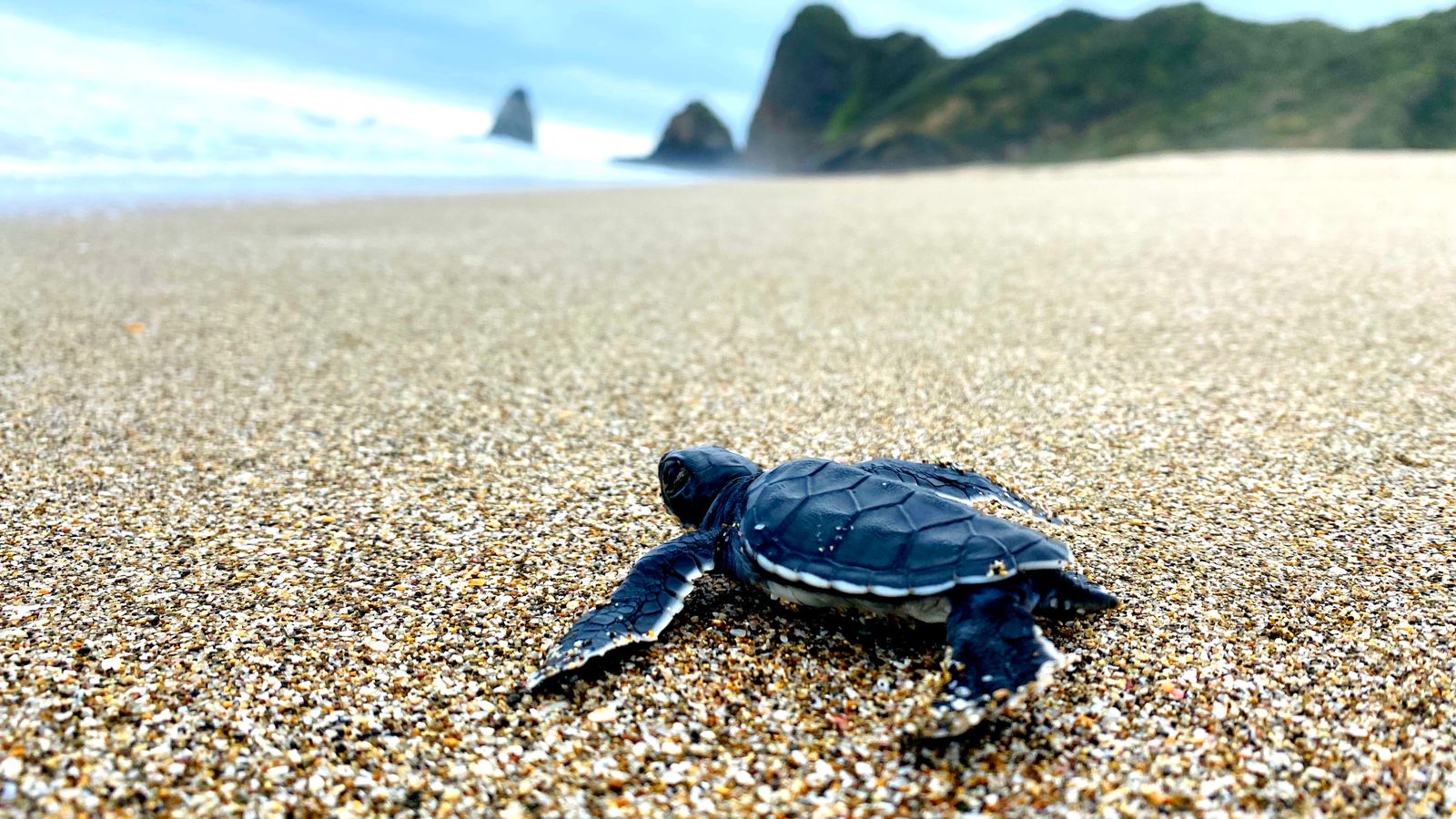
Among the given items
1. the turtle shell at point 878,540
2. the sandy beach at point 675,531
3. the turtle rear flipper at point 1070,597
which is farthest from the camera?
the turtle rear flipper at point 1070,597

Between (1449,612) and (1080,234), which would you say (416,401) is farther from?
(1080,234)

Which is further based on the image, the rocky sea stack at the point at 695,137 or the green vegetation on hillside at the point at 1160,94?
the rocky sea stack at the point at 695,137

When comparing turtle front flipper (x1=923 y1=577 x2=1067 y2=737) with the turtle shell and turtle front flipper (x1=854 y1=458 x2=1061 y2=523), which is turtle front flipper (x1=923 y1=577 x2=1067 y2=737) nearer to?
the turtle shell

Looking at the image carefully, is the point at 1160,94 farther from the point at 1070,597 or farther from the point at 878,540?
the point at 878,540

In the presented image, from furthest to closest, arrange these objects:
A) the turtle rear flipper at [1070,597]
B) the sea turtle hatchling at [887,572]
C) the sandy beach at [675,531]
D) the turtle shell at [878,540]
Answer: the turtle rear flipper at [1070,597]
the turtle shell at [878,540]
the sea turtle hatchling at [887,572]
the sandy beach at [675,531]

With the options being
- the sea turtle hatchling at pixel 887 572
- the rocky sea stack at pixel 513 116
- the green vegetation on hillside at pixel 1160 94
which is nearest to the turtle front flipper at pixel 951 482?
the sea turtle hatchling at pixel 887 572

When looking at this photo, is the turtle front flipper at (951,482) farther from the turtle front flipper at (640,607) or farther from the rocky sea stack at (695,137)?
the rocky sea stack at (695,137)

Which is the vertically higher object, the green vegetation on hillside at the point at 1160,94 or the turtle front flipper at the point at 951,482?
the green vegetation on hillside at the point at 1160,94

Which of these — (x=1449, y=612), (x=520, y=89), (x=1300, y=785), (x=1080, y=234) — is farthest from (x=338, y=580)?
(x=520, y=89)
